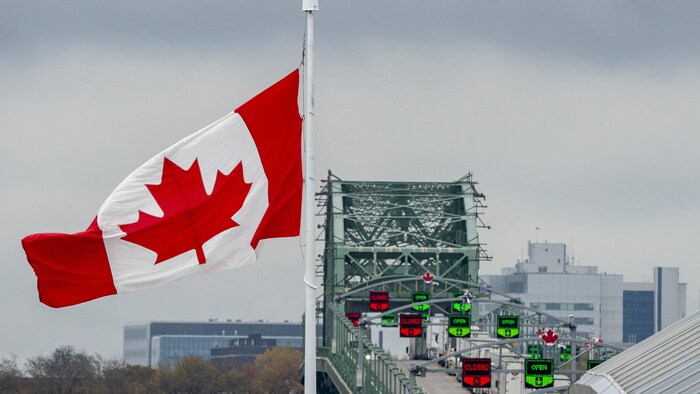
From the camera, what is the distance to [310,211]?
37.2m

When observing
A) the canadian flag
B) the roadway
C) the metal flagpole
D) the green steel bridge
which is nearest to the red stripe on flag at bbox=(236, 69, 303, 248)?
the canadian flag

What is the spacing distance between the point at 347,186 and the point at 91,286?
479 feet

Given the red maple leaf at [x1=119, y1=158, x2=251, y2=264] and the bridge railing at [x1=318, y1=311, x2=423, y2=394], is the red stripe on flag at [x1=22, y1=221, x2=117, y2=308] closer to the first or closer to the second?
the red maple leaf at [x1=119, y1=158, x2=251, y2=264]

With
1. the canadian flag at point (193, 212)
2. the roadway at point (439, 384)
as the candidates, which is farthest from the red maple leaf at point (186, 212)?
the roadway at point (439, 384)

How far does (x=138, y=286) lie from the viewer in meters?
38.0

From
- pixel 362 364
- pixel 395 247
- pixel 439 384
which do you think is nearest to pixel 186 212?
pixel 362 364

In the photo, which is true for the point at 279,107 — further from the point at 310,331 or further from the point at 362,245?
the point at 362,245

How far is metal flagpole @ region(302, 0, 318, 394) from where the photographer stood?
36875mm

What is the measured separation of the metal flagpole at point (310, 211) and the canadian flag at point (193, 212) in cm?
121

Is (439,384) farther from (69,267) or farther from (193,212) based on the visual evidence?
(69,267)

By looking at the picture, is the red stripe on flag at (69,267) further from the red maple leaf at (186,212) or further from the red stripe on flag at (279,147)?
the red stripe on flag at (279,147)

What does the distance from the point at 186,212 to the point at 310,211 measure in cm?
278

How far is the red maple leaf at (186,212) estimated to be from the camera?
1502 inches

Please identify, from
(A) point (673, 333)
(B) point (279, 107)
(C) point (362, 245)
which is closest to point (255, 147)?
(B) point (279, 107)
